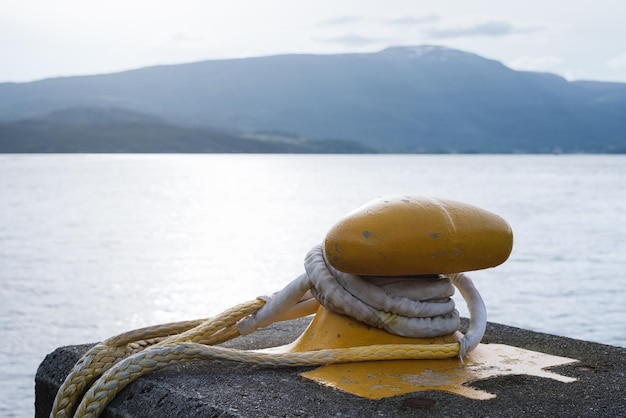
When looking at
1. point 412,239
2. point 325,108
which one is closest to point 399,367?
point 412,239

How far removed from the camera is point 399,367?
3205 millimetres

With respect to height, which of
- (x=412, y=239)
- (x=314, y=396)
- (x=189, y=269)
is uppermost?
(x=412, y=239)

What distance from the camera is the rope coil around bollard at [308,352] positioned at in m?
3.14

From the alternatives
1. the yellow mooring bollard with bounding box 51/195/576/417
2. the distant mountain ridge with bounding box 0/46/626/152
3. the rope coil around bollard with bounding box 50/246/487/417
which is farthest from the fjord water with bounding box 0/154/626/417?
the distant mountain ridge with bounding box 0/46/626/152

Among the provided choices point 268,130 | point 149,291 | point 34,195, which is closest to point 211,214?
point 34,195

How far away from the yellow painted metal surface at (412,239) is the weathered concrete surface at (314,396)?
46 centimetres

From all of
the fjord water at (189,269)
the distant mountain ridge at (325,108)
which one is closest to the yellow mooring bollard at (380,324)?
the fjord water at (189,269)

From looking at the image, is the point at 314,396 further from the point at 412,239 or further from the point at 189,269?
the point at 189,269

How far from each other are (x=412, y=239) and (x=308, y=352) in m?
0.59

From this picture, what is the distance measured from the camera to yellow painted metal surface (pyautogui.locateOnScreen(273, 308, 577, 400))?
3.04m

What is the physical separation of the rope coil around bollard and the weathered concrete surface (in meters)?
0.06

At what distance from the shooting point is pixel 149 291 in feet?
35.4

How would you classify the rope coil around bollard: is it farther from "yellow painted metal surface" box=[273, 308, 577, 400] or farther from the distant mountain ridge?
the distant mountain ridge

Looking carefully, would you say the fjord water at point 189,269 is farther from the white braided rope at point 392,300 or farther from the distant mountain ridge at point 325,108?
the distant mountain ridge at point 325,108
